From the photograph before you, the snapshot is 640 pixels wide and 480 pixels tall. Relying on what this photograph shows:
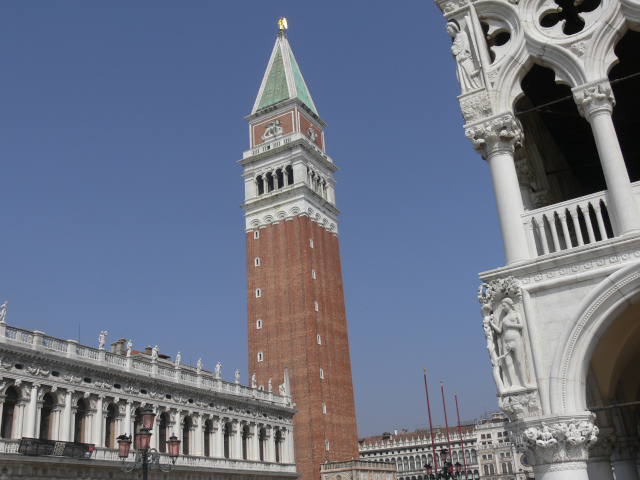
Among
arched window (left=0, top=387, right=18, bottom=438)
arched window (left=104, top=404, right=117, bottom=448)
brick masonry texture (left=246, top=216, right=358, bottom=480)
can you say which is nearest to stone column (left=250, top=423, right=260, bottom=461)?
brick masonry texture (left=246, top=216, right=358, bottom=480)

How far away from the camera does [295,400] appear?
2100 inches

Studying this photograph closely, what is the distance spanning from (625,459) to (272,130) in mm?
56450

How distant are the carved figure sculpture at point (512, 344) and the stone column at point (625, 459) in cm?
336

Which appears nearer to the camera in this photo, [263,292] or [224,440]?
[224,440]

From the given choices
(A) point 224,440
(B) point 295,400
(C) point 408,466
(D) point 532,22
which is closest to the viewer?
(D) point 532,22

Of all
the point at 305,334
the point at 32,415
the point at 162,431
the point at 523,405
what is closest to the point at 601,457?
the point at 523,405

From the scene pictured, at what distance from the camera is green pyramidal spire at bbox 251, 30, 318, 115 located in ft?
216

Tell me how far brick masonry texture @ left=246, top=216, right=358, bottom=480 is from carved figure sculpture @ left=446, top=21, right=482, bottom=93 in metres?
45.3

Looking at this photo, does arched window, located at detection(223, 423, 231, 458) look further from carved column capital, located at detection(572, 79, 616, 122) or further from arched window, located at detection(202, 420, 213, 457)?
carved column capital, located at detection(572, 79, 616, 122)

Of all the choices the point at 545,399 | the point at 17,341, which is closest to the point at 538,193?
the point at 545,399

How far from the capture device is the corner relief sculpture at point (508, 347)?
7992 millimetres

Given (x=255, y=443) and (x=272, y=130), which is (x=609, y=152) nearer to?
(x=255, y=443)

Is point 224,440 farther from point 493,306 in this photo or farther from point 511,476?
point 511,476

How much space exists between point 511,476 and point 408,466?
16414mm
